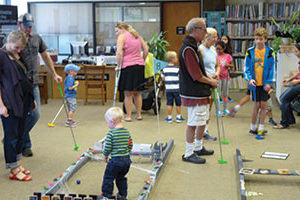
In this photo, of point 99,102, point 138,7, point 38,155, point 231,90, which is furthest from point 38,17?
point 38,155

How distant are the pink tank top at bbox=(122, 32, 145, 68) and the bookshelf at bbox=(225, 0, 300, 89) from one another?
4.22 meters

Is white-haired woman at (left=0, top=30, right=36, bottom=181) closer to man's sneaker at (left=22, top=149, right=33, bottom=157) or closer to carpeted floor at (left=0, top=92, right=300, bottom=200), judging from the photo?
carpeted floor at (left=0, top=92, right=300, bottom=200)

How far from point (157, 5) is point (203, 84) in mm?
7027

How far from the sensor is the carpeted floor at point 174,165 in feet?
12.5

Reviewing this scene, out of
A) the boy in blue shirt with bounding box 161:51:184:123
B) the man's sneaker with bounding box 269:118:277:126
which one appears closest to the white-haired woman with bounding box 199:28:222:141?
the boy in blue shirt with bounding box 161:51:184:123

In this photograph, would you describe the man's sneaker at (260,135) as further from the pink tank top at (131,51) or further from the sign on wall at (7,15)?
the sign on wall at (7,15)

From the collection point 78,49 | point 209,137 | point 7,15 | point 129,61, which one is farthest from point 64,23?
point 209,137

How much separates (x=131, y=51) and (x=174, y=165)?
8.41ft

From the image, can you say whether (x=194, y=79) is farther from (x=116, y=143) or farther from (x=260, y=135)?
(x=260, y=135)

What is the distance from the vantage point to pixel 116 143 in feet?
11.0

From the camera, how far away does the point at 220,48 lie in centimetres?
702

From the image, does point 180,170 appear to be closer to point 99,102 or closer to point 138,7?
point 99,102

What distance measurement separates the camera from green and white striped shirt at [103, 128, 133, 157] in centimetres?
334

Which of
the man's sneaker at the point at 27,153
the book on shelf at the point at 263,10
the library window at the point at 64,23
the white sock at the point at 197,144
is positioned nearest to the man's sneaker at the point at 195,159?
the white sock at the point at 197,144
